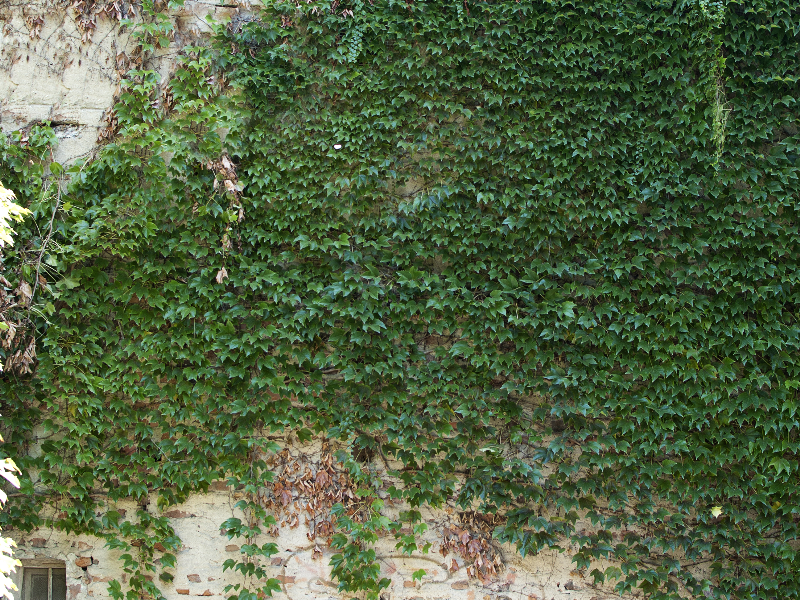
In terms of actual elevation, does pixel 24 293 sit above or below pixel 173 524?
above

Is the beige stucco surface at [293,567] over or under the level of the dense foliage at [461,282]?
under

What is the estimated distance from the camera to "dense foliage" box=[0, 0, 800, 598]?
3488 mm

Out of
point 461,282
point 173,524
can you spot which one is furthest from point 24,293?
point 461,282

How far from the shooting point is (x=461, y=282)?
3.64 meters

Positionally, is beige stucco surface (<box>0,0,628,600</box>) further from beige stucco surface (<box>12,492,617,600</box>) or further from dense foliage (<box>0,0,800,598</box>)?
dense foliage (<box>0,0,800,598</box>)

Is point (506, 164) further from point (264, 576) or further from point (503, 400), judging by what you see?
point (264, 576)

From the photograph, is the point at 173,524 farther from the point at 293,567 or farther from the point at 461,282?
the point at 461,282

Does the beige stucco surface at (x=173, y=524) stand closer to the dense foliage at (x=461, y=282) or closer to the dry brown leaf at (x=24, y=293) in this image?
the dense foliage at (x=461, y=282)

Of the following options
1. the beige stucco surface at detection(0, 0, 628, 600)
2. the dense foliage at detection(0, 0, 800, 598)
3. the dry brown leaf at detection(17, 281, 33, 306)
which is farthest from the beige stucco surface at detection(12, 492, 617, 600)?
the dry brown leaf at detection(17, 281, 33, 306)

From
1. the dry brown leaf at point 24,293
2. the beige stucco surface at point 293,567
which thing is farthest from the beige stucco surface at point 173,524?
the dry brown leaf at point 24,293

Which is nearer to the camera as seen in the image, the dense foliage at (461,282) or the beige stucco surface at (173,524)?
the dense foliage at (461,282)

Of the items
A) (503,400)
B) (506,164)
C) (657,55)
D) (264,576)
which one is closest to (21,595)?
(264,576)

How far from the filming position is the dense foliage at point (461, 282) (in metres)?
3.49

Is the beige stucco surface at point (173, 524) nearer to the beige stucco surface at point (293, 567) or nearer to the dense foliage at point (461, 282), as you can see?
the beige stucco surface at point (293, 567)
